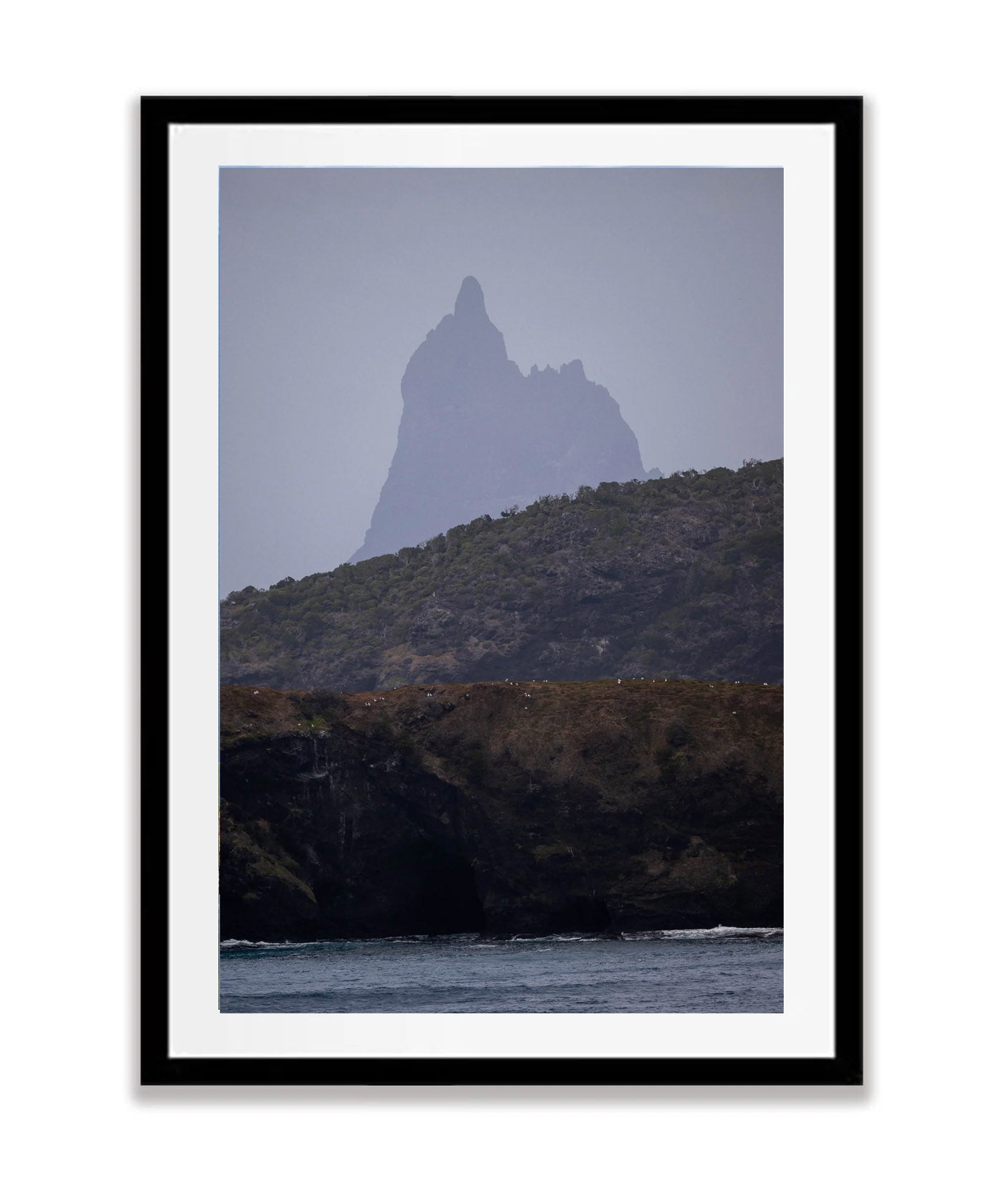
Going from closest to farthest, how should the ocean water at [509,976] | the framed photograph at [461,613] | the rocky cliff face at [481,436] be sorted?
the framed photograph at [461,613] → the ocean water at [509,976] → the rocky cliff face at [481,436]

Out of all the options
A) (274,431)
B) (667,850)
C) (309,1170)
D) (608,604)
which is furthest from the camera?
(608,604)

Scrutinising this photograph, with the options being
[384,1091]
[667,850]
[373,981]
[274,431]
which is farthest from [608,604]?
[384,1091]

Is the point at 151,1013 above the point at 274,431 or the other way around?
the other way around

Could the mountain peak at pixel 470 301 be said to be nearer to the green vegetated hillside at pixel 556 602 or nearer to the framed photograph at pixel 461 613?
the framed photograph at pixel 461 613

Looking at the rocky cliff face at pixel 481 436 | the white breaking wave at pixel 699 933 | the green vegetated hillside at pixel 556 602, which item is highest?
the rocky cliff face at pixel 481 436

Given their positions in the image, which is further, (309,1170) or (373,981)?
(373,981)

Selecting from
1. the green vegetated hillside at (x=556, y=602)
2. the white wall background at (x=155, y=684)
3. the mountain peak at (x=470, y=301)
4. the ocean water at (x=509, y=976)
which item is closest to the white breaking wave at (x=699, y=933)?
the ocean water at (x=509, y=976)

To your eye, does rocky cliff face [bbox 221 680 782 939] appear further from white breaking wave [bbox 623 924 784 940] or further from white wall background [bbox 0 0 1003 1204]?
white wall background [bbox 0 0 1003 1204]
